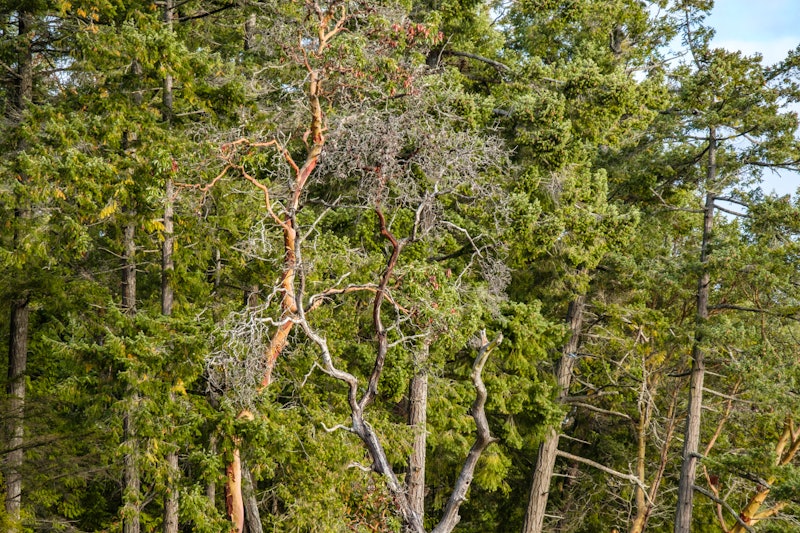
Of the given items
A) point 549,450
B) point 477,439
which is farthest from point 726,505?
point 477,439

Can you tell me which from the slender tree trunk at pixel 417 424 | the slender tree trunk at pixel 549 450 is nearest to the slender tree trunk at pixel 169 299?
the slender tree trunk at pixel 417 424

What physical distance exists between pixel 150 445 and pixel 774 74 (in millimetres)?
10932

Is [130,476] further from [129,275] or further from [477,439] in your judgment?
[477,439]

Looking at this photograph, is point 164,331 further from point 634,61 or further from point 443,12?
point 634,61

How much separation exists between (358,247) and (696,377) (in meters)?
6.58

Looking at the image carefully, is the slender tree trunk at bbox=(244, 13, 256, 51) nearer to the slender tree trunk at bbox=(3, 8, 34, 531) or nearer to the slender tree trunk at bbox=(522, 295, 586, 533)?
the slender tree trunk at bbox=(3, 8, 34, 531)

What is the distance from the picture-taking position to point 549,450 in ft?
53.8

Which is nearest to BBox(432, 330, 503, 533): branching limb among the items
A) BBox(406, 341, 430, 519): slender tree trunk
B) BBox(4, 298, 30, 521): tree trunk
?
BBox(406, 341, 430, 519): slender tree trunk

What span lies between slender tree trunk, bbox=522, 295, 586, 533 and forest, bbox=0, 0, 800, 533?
0.16ft

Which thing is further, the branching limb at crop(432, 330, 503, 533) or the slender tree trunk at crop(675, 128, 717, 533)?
the slender tree trunk at crop(675, 128, 717, 533)

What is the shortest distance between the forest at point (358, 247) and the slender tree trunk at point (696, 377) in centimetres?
6

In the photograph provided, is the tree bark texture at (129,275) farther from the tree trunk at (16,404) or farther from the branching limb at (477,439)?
the branching limb at (477,439)

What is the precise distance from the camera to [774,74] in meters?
13.5

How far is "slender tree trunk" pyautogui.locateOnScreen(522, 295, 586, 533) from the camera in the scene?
1609cm
